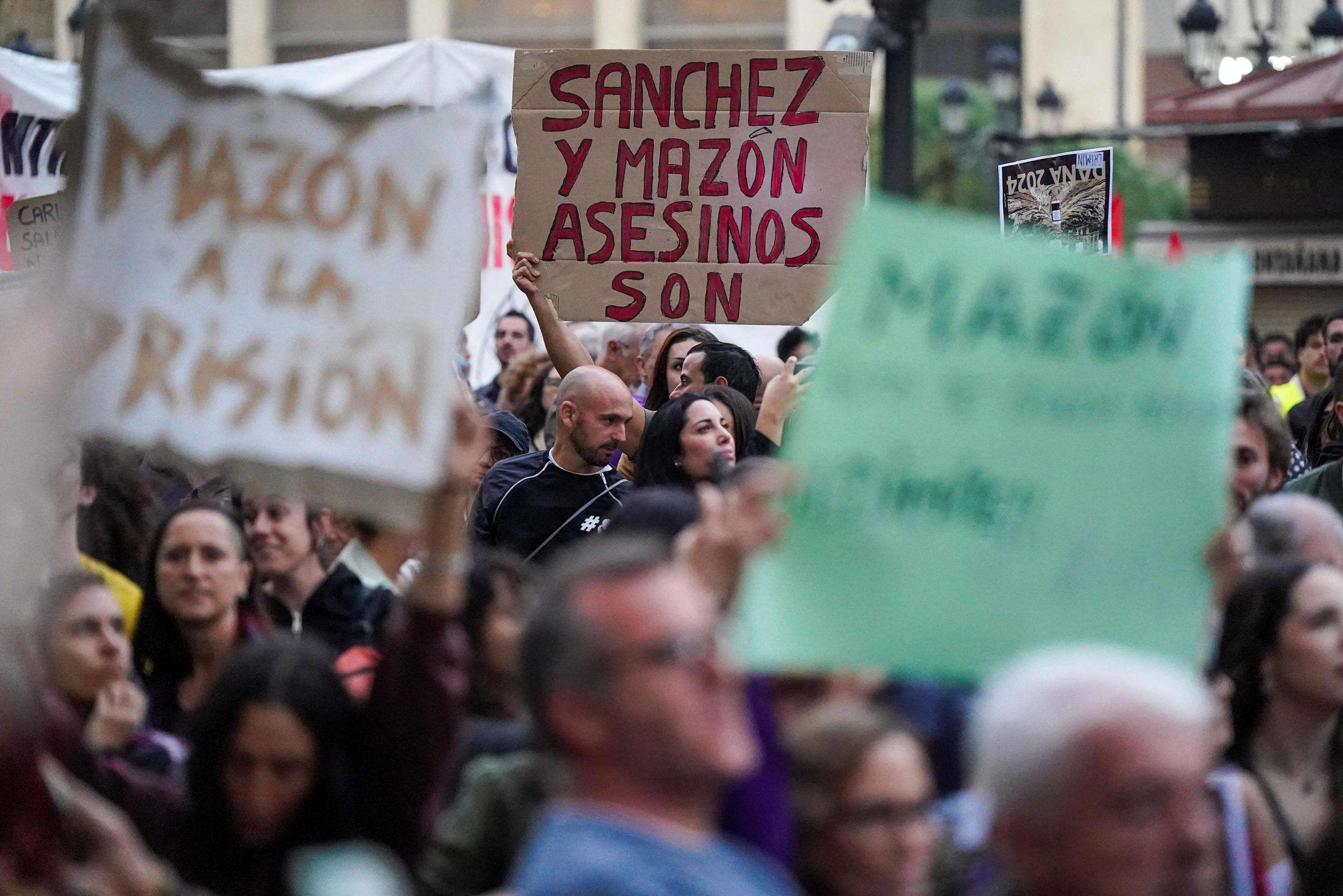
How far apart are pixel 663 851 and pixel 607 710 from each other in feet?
0.55

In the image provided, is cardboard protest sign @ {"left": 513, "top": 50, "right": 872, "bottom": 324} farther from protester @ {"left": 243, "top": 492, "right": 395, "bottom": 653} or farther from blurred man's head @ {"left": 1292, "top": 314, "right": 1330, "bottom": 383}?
blurred man's head @ {"left": 1292, "top": 314, "right": 1330, "bottom": 383}

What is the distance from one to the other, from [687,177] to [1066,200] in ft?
3.71

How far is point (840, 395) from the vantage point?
285 centimetres

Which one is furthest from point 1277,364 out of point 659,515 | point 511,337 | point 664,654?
point 664,654

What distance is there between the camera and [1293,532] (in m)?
3.93

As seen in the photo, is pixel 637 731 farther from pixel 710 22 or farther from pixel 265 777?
pixel 710 22

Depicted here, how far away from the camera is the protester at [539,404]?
7781mm

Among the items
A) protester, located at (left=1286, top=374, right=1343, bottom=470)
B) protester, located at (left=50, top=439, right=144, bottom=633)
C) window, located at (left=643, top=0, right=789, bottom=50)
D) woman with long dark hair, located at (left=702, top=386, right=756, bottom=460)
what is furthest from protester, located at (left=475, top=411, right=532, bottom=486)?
window, located at (left=643, top=0, right=789, bottom=50)

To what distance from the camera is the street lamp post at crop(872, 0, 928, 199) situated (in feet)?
42.2

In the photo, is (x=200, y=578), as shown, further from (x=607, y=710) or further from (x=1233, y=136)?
(x=1233, y=136)

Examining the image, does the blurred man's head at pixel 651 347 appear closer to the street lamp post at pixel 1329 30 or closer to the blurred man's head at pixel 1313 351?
the blurred man's head at pixel 1313 351

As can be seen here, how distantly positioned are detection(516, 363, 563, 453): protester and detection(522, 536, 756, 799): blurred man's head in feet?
17.5

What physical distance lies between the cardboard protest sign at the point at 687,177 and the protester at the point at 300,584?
1909 mm

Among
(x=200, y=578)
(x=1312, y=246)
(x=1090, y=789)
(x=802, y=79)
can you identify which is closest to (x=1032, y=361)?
(x=1090, y=789)
